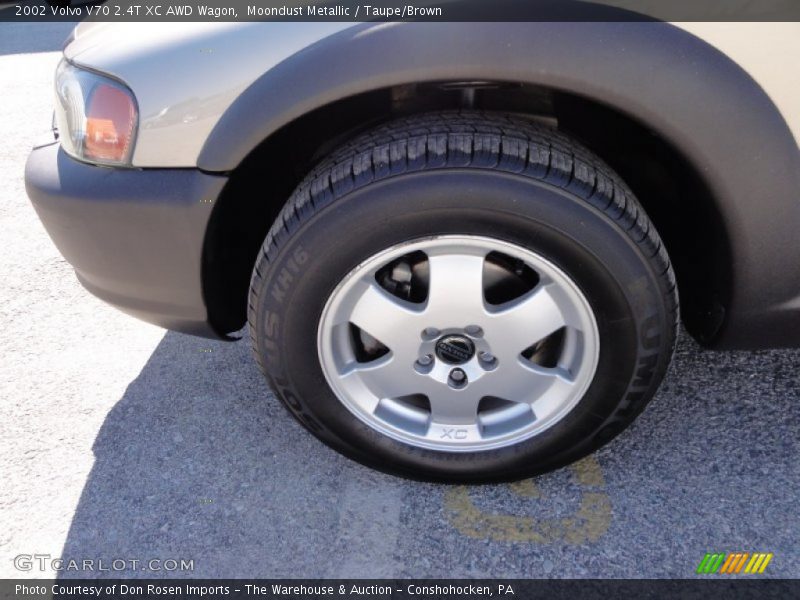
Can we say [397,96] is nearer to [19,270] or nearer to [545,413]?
[545,413]

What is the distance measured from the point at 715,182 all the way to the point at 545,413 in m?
0.69

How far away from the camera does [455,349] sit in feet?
5.56

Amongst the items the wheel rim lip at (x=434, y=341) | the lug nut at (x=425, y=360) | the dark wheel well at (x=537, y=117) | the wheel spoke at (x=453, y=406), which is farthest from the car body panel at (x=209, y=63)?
the wheel spoke at (x=453, y=406)

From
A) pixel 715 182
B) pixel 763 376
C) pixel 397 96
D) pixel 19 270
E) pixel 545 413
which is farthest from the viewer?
pixel 19 270

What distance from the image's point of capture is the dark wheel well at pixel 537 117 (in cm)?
159

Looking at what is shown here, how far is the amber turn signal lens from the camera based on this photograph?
1577 mm

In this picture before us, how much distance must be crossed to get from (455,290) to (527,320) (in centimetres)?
20

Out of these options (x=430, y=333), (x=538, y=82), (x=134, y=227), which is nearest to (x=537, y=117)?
(x=538, y=82)

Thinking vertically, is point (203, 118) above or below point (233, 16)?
below

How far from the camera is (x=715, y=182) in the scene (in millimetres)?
1465

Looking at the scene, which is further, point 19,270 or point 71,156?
point 19,270

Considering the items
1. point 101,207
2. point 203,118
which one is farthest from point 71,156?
point 203,118

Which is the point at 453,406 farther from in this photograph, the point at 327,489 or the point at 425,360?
the point at 327,489

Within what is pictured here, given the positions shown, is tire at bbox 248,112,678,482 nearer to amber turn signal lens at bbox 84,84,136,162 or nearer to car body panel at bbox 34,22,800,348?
car body panel at bbox 34,22,800,348
